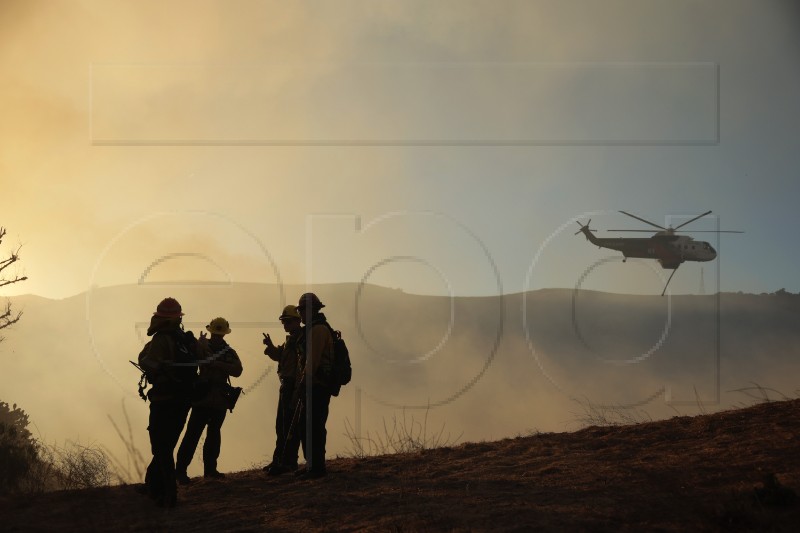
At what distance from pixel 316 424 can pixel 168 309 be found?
8.61ft

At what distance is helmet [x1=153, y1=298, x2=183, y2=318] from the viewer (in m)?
9.28

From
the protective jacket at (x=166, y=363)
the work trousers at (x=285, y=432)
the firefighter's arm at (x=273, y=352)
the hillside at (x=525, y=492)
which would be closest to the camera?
the hillside at (x=525, y=492)

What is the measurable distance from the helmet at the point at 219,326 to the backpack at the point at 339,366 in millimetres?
1656

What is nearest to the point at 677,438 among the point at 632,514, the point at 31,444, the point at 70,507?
the point at 632,514

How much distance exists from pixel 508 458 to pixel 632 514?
402 cm

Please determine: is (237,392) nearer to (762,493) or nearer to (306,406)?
(306,406)

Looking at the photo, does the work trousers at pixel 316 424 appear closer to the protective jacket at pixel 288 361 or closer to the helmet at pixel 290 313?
the protective jacket at pixel 288 361

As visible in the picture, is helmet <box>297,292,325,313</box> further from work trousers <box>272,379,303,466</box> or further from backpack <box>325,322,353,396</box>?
work trousers <box>272,379,303,466</box>

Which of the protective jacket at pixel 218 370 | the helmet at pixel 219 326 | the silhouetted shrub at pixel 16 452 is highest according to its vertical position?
the helmet at pixel 219 326

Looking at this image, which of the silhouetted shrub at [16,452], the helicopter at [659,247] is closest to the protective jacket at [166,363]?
the silhouetted shrub at [16,452]

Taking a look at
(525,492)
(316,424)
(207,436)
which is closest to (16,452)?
(207,436)

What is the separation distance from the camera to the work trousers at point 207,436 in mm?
11195

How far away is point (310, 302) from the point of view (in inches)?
429

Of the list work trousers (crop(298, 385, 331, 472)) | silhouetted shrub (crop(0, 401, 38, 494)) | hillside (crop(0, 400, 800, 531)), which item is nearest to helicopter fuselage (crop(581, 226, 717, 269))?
silhouetted shrub (crop(0, 401, 38, 494))
